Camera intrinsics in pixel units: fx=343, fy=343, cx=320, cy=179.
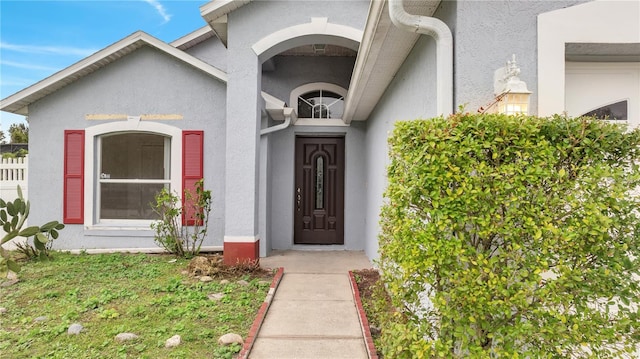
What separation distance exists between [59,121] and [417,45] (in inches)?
300

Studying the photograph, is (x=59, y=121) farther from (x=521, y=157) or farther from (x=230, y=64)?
(x=521, y=157)

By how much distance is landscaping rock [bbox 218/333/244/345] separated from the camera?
341cm

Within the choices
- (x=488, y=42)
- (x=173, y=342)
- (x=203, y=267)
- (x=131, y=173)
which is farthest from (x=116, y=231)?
(x=488, y=42)

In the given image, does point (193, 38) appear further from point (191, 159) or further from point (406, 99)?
point (406, 99)

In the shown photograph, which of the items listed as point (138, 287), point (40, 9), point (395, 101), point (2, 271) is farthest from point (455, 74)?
point (40, 9)

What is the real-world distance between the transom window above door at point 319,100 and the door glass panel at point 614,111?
587 cm

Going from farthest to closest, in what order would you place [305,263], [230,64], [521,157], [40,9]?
[40,9], [305,263], [230,64], [521,157]

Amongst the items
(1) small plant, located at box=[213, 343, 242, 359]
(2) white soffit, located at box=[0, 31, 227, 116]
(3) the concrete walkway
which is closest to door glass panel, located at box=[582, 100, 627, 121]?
(3) the concrete walkway

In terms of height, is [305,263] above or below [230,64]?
below

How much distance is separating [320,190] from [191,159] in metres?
3.01

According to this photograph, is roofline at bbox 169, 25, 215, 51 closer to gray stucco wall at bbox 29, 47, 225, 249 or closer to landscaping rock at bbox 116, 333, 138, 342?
gray stucco wall at bbox 29, 47, 225, 249

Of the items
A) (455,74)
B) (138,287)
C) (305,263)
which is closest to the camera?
(455,74)

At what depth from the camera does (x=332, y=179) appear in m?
8.29

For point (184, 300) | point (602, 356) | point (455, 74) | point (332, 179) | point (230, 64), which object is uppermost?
point (230, 64)
